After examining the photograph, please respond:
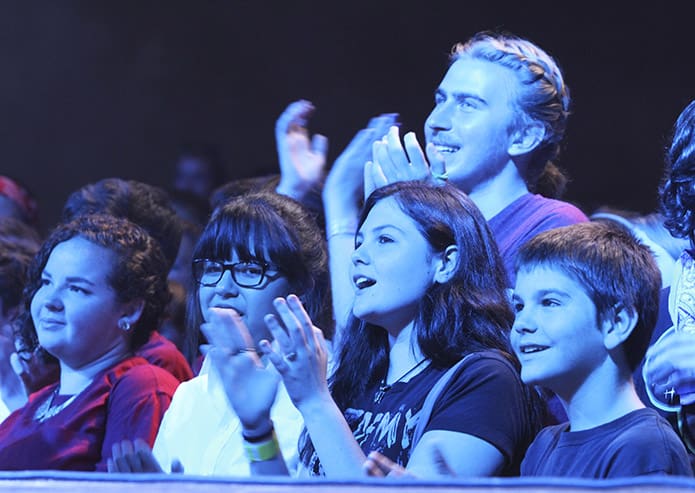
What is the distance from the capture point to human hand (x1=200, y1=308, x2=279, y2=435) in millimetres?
2086

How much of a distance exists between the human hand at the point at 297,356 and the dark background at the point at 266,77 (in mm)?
2998

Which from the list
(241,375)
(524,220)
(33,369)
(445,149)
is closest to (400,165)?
(445,149)

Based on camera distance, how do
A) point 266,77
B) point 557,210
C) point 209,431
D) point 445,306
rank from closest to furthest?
point 445,306
point 209,431
point 557,210
point 266,77

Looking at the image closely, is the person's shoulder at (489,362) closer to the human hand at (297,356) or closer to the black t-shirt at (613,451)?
the black t-shirt at (613,451)

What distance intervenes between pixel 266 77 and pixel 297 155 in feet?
7.81

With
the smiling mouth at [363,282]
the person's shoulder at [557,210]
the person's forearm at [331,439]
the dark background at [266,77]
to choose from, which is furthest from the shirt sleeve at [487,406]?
the dark background at [266,77]

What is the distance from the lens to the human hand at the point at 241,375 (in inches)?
82.1

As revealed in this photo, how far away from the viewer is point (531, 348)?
2121mm

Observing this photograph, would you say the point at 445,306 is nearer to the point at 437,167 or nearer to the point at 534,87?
the point at 437,167

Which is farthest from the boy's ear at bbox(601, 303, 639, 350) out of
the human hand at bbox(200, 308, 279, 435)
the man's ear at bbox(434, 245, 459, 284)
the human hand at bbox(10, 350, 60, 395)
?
the human hand at bbox(10, 350, 60, 395)

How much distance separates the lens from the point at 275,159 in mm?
5719

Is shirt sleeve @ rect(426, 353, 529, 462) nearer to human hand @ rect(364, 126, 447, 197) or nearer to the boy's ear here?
the boy's ear

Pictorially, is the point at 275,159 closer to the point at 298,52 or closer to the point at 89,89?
the point at 298,52

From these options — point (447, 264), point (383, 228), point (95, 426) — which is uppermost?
point (383, 228)
